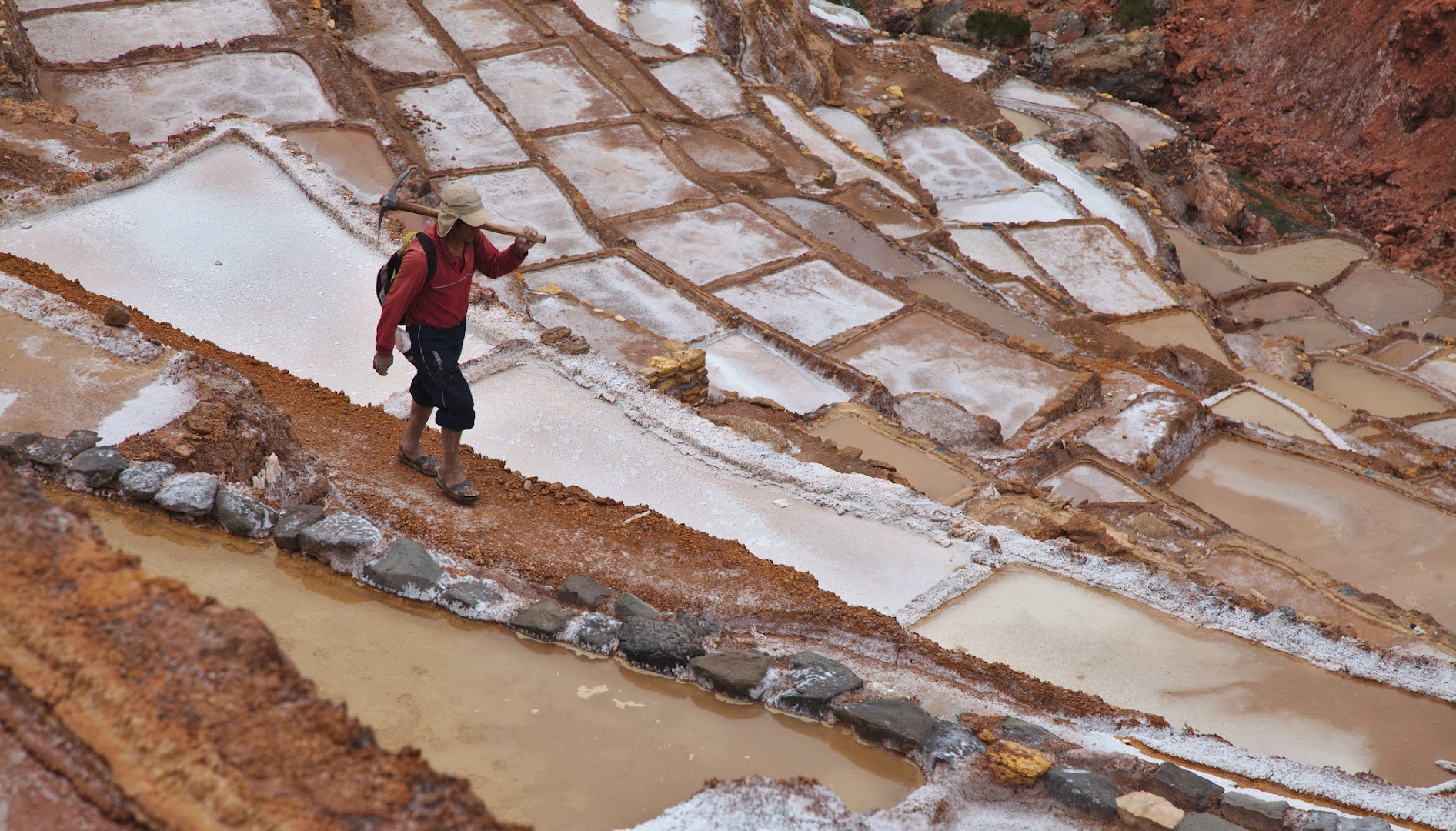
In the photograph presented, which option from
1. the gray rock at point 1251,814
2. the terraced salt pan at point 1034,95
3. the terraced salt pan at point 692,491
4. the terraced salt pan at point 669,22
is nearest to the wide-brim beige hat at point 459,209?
the terraced salt pan at point 692,491

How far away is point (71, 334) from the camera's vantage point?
195 inches

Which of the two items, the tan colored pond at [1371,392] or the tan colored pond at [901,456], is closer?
the tan colored pond at [901,456]

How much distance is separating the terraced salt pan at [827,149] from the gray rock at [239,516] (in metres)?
10.6

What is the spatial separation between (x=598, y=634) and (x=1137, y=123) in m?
19.2

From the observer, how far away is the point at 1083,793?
11.1ft

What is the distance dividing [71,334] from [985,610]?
4589 millimetres

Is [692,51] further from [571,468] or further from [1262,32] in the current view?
[1262,32]

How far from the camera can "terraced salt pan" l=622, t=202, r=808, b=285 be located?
34.2 ft

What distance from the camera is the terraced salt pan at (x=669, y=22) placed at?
15957 millimetres

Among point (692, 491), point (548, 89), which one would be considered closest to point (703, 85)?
point (548, 89)

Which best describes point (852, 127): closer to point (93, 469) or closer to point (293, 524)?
point (293, 524)

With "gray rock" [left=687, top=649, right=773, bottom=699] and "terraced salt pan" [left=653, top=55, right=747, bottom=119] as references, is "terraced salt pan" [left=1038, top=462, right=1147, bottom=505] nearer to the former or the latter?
"gray rock" [left=687, top=649, right=773, bottom=699]

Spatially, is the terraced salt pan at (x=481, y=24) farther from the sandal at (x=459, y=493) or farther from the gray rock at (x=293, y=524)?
the gray rock at (x=293, y=524)

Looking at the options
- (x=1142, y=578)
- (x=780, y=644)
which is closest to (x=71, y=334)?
(x=780, y=644)
